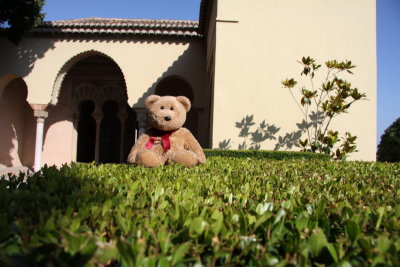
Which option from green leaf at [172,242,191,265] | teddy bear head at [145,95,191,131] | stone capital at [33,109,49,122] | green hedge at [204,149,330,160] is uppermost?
stone capital at [33,109,49,122]

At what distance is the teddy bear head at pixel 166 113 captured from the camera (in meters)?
4.12

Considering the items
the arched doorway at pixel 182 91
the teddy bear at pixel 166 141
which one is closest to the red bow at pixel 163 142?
the teddy bear at pixel 166 141

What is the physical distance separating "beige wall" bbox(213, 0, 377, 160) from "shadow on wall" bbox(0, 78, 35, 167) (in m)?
9.15

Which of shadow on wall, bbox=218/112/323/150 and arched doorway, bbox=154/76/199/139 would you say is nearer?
shadow on wall, bbox=218/112/323/150

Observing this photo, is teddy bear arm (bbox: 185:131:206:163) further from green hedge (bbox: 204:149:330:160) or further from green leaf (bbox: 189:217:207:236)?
green hedge (bbox: 204:149:330:160)

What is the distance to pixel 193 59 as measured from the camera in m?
10.7

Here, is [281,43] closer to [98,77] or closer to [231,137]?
[231,137]

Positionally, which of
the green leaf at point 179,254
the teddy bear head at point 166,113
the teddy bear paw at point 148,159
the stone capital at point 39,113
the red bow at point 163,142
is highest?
the stone capital at point 39,113

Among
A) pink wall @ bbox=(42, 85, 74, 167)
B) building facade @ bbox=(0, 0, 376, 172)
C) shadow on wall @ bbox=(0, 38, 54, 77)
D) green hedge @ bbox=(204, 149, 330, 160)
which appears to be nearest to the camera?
green hedge @ bbox=(204, 149, 330, 160)

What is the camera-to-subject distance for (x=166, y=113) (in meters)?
4.12

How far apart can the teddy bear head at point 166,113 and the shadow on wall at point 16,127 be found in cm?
1028

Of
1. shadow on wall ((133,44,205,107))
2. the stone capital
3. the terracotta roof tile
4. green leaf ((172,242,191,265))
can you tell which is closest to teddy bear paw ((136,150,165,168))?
green leaf ((172,242,191,265))

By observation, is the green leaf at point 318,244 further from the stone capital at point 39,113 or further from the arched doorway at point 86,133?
Result: the arched doorway at point 86,133

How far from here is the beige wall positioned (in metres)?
8.27
